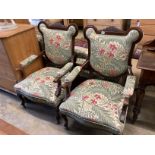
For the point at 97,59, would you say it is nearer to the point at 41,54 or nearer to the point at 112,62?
the point at 112,62

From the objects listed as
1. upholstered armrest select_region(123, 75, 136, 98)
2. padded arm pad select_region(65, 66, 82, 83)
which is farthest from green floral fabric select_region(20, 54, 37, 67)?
upholstered armrest select_region(123, 75, 136, 98)

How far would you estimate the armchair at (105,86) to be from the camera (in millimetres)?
1249

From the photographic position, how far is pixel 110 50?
58.6 inches

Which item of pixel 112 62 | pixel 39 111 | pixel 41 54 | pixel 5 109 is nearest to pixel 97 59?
pixel 112 62

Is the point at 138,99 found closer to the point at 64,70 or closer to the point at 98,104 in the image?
the point at 98,104

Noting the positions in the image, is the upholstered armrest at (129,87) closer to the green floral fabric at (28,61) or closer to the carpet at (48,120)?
the carpet at (48,120)

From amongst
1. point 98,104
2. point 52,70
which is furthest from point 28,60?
point 98,104

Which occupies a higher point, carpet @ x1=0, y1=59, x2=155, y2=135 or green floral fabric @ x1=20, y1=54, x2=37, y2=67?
green floral fabric @ x1=20, y1=54, x2=37, y2=67

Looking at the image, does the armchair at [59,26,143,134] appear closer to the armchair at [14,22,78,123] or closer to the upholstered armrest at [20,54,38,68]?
the armchair at [14,22,78,123]

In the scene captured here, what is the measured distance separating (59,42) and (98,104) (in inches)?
32.7

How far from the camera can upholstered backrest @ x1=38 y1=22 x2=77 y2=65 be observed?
1.71 m

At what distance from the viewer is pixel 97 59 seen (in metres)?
1.60

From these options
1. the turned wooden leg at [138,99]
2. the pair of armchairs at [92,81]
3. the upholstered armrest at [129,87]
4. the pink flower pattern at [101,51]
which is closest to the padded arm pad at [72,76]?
the pair of armchairs at [92,81]

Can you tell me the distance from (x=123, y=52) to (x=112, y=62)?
14 centimetres
